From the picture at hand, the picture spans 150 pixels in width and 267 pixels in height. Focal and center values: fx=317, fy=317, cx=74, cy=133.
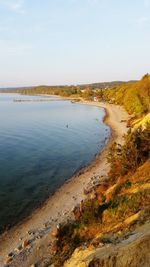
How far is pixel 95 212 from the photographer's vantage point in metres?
20.8

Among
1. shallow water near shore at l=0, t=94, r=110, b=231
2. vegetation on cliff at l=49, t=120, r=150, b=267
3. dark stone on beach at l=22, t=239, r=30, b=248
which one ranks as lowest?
dark stone on beach at l=22, t=239, r=30, b=248

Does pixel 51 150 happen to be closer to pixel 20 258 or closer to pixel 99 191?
pixel 99 191

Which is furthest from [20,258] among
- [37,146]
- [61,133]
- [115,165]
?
[61,133]

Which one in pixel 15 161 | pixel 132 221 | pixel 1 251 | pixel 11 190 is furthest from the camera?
pixel 15 161

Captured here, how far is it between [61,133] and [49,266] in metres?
60.1

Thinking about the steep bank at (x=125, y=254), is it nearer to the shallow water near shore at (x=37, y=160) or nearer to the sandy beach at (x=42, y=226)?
the sandy beach at (x=42, y=226)

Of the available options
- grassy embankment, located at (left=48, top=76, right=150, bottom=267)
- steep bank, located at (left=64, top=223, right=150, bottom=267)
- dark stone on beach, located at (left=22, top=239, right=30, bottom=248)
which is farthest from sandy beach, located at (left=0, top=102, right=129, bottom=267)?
steep bank, located at (left=64, top=223, right=150, bottom=267)

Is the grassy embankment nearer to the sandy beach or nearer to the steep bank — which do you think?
the steep bank

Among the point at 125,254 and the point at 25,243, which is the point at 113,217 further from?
the point at 25,243

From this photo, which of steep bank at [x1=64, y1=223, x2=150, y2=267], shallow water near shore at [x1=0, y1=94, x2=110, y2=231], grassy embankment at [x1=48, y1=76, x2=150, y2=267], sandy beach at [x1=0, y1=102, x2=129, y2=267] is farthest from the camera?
shallow water near shore at [x1=0, y1=94, x2=110, y2=231]

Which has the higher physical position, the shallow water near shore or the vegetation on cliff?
the vegetation on cliff

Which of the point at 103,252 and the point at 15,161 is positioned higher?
the point at 103,252

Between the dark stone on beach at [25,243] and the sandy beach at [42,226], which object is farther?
the dark stone on beach at [25,243]

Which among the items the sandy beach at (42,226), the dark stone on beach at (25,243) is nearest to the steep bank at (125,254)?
the sandy beach at (42,226)
